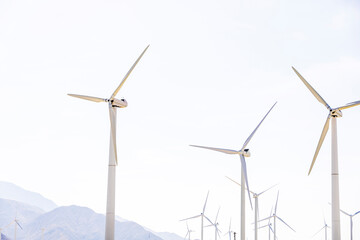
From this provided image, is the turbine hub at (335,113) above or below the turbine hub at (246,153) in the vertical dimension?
below

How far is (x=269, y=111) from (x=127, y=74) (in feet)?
56.0

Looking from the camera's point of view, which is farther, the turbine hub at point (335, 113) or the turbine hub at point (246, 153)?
the turbine hub at point (246, 153)

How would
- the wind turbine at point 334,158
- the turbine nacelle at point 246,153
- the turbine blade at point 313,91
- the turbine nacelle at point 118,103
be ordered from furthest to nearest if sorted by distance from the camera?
the turbine nacelle at point 246,153
the turbine blade at point 313,91
the turbine nacelle at point 118,103
the wind turbine at point 334,158

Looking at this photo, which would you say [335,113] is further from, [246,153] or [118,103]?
[118,103]

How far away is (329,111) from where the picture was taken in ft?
142

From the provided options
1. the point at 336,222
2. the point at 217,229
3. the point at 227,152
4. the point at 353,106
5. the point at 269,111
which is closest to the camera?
the point at 336,222

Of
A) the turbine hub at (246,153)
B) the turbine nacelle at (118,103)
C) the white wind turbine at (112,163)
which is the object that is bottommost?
the white wind turbine at (112,163)

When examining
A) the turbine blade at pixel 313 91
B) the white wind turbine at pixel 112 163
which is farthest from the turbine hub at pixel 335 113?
the white wind turbine at pixel 112 163

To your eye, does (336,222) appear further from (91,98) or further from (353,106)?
(91,98)

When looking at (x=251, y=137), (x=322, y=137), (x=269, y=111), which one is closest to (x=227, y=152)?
(x=251, y=137)

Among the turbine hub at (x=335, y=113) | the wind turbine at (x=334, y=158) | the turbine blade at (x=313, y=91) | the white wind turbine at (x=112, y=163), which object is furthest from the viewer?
the turbine blade at (x=313, y=91)

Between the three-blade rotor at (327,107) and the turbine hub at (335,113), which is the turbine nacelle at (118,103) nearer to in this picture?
the three-blade rotor at (327,107)

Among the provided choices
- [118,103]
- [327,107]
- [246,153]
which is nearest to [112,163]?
[118,103]

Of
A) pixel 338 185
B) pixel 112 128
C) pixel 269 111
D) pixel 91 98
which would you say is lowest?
pixel 338 185
